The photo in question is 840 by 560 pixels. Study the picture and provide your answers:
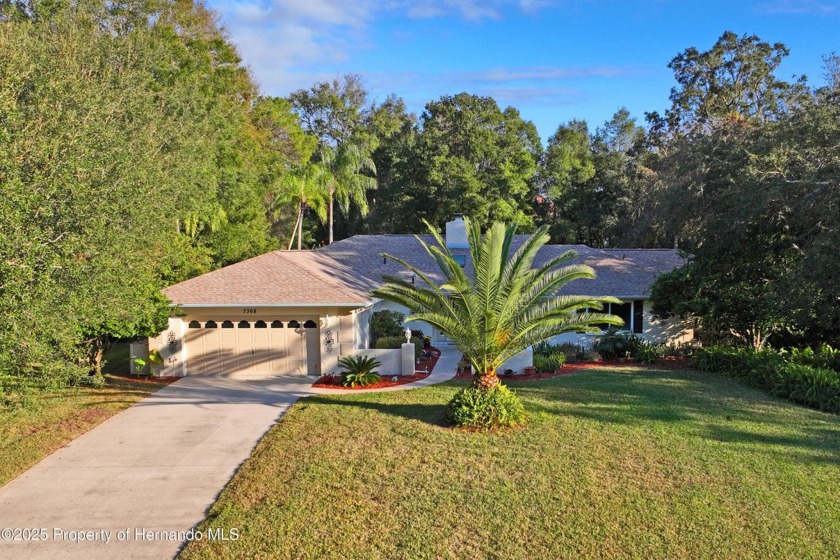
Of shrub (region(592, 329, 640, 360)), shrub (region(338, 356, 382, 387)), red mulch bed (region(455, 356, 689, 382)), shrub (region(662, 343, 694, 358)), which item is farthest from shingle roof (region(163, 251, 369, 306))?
shrub (region(662, 343, 694, 358))

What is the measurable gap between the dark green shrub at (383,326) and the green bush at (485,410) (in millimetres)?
8537

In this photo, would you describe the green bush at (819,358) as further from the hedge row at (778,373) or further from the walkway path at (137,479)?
the walkway path at (137,479)

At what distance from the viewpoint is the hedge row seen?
1342 cm

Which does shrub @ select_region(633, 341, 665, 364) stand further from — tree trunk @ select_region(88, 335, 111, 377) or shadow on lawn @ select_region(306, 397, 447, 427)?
tree trunk @ select_region(88, 335, 111, 377)


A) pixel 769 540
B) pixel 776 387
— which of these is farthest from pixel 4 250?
pixel 776 387

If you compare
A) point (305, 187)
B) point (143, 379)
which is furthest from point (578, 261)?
point (305, 187)

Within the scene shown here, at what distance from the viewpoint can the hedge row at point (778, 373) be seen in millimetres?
13422

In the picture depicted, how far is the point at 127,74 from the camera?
1638cm

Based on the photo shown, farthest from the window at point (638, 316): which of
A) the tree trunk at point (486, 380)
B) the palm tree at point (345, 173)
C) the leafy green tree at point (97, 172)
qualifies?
the palm tree at point (345, 173)

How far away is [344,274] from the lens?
20.3 meters

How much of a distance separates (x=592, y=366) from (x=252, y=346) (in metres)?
10.6

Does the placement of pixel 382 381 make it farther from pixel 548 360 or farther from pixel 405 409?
pixel 548 360

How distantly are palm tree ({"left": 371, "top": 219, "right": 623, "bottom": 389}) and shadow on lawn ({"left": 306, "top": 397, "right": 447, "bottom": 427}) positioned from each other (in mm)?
1155

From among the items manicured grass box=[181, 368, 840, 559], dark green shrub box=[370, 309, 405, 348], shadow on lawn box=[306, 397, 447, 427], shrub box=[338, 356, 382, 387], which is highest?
dark green shrub box=[370, 309, 405, 348]
